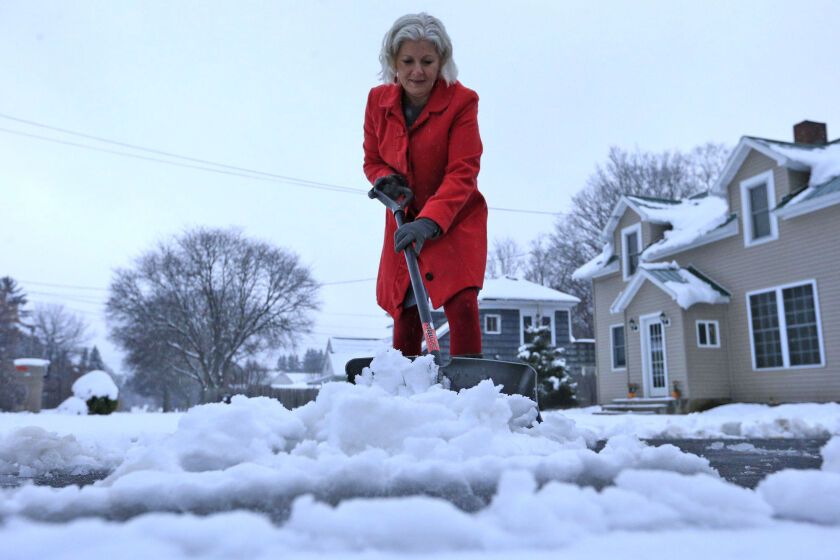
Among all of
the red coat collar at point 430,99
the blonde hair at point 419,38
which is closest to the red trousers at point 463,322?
the red coat collar at point 430,99

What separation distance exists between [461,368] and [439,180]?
106 cm

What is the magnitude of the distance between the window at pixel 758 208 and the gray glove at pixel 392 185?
1148 centimetres

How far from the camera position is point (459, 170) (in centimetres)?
292

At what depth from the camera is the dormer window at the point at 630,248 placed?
16414 mm

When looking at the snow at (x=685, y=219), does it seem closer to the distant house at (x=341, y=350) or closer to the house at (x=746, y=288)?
the house at (x=746, y=288)

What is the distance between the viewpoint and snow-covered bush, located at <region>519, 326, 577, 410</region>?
18.9 metres

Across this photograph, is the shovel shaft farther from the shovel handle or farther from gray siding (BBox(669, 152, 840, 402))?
gray siding (BBox(669, 152, 840, 402))

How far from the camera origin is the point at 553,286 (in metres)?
33.5

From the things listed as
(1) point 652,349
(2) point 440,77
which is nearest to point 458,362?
(2) point 440,77

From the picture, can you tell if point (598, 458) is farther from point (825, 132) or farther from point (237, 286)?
point (237, 286)

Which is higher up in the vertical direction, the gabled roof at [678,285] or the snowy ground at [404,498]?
the gabled roof at [678,285]

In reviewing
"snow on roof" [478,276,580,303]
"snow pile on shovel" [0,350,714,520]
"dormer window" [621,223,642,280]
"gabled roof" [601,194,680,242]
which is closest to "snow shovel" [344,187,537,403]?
"snow pile on shovel" [0,350,714,520]

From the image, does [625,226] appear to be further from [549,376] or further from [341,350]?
[341,350]

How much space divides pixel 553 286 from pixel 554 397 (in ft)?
49.5
